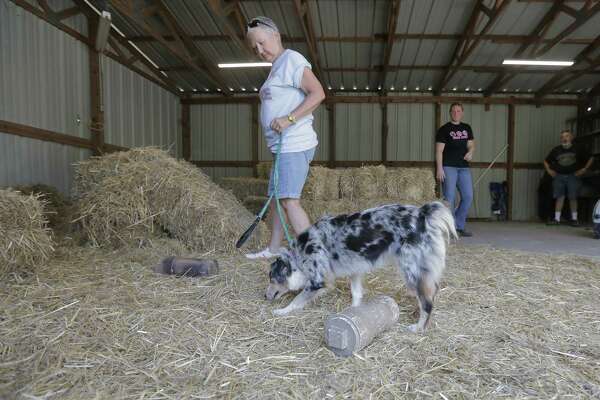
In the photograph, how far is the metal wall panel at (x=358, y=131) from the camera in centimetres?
1372

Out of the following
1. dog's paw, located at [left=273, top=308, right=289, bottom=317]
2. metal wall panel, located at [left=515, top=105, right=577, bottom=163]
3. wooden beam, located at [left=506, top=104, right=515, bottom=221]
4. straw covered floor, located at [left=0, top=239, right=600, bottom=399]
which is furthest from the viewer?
metal wall panel, located at [left=515, top=105, right=577, bottom=163]

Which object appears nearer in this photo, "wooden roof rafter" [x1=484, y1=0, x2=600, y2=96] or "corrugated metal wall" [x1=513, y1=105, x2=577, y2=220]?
"wooden roof rafter" [x1=484, y1=0, x2=600, y2=96]

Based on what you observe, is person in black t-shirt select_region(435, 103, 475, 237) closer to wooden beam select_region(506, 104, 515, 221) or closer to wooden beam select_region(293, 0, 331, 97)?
wooden beam select_region(293, 0, 331, 97)

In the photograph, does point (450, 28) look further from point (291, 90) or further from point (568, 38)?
point (291, 90)

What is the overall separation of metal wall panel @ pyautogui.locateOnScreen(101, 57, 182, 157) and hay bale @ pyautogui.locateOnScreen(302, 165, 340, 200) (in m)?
3.21

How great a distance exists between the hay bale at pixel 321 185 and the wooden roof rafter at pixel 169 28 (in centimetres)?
484

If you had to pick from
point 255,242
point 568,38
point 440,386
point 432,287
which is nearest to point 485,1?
point 568,38

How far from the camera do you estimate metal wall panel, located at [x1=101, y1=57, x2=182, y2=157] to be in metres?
10.1

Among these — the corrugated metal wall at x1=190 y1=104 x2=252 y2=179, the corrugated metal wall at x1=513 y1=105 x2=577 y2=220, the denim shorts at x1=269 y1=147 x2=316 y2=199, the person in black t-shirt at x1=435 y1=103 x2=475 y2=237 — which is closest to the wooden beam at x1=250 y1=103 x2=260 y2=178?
the corrugated metal wall at x1=190 y1=104 x2=252 y2=179

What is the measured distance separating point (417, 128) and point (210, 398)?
43.4 ft

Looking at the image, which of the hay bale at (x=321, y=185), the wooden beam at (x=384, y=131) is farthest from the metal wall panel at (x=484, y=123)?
the hay bale at (x=321, y=185)

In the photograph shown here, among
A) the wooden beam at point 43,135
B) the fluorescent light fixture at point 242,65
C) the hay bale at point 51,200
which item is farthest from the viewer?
the fluorescent light fixture at point 242,65

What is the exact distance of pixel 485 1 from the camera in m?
9.26

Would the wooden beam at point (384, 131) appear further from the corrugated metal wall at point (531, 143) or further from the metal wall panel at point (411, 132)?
the corrugated metal wall at point (531, 143)
